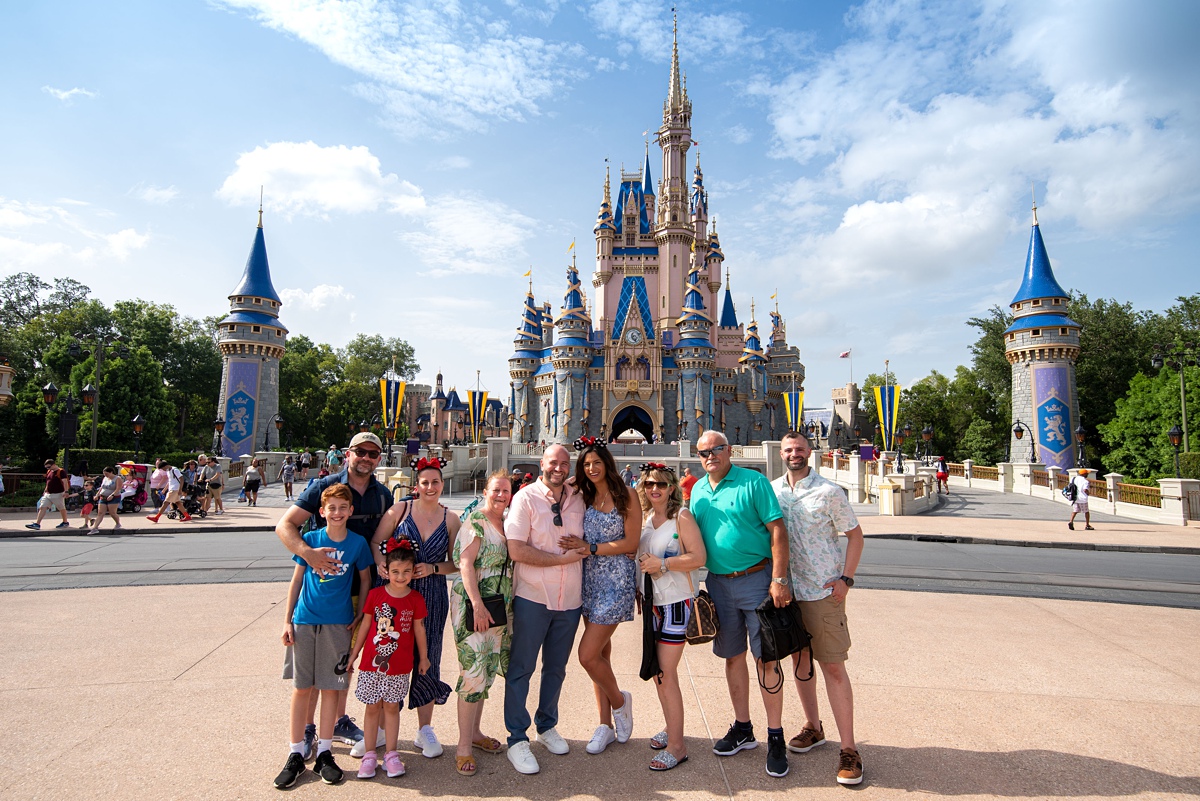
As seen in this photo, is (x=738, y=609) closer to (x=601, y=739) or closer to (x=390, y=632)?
(x=601, y=739)

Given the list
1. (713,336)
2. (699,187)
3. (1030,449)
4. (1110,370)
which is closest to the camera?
(1030,449)

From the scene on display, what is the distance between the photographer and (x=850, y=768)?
353cm

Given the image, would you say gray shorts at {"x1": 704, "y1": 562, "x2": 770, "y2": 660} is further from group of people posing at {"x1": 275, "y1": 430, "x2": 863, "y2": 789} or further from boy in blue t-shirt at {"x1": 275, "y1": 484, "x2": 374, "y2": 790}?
boy in blue t-shirt at {"x1": 275, "y1": 484, "x2": 374, "y2": 790}

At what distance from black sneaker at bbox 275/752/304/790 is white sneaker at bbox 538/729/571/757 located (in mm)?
1362

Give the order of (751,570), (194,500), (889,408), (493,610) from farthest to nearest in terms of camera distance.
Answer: (889,408) → (194,500) → (751,570) → (493,610)

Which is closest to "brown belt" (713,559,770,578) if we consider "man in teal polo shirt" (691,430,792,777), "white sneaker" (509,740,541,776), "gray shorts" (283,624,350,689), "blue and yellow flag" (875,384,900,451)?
"man in teal polo shirt" (691,430,792,777)

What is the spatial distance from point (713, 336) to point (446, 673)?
5211cm

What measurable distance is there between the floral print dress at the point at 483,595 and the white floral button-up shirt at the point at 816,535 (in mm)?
1805

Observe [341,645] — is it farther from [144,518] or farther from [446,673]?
[144,518]

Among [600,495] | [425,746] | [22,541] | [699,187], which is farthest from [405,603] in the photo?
[699,187]

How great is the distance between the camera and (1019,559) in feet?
38.0

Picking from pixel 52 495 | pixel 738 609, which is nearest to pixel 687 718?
pixel 738 609

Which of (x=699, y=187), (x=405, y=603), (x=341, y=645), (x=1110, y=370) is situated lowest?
(x=341, y=645)

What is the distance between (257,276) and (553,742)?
134 feet
